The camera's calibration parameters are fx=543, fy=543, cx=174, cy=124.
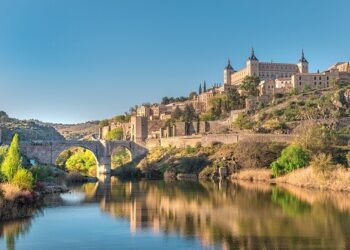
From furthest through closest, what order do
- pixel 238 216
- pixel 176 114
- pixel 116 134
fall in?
pixel 116 134 < pixel 176 114 < pixel 238 216

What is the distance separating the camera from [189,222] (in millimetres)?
30062

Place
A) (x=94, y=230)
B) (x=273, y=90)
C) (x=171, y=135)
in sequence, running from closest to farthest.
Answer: (x=94, y=230)
(x=171, y=135)
(x=273, y=90)

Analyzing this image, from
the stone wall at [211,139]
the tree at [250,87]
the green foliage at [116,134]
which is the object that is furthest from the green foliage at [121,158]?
the tree at [250,87]

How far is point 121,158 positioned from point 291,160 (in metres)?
45.4

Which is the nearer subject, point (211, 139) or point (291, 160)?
point (291, 160)

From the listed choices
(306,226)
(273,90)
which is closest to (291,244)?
(306,226)

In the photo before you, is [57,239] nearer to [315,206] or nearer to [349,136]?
[315,206]

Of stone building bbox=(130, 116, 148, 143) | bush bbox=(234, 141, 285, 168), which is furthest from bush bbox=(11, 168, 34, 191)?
stone building bbox=(130, 116, 148, 143)

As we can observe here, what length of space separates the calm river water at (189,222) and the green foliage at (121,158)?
151 feet

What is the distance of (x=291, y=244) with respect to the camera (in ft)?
75.5

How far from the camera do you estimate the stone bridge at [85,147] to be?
80.6 meters

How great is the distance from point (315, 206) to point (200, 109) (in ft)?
280

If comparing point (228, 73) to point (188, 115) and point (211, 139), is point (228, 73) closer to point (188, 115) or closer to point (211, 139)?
point (188, 115)

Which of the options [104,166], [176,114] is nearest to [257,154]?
[104,166]
